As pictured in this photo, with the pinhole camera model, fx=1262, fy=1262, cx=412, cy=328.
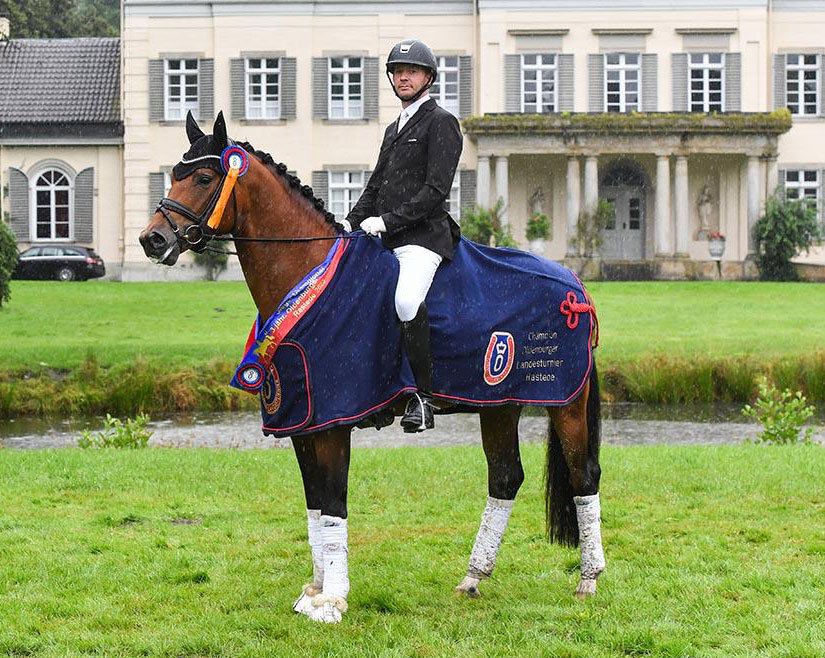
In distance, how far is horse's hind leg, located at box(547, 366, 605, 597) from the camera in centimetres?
619

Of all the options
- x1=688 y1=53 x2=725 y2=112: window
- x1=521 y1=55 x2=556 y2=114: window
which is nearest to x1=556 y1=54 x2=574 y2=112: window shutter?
x1=521 y1=55 x2=556 y2=114: window

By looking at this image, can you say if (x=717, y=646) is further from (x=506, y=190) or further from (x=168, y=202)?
(x=506, y=190)

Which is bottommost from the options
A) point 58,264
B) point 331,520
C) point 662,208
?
point 331,520

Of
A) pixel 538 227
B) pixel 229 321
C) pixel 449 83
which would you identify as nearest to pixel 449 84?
pixel 449 83

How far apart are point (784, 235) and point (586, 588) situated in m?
28.4

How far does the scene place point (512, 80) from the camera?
34.7m

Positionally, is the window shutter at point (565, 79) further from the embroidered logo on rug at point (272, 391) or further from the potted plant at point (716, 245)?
the embroidered logo on rug at point (272, 391)

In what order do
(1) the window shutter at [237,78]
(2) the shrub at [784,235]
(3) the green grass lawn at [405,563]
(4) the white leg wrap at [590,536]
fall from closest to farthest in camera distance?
(3) the green grass lawn at [405,563] → (4) the white leg wrap at [590,536] → (2) the shrub at [784,235] → (1) the window shutter at [237,78]

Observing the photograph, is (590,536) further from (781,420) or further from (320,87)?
(320,87)

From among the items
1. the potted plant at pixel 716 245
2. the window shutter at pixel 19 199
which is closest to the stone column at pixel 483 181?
the potted plant at pixel 716 245

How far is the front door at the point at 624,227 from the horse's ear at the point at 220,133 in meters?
31.4

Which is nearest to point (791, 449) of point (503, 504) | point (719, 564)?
point (719, 564)

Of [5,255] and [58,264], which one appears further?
[58,264]

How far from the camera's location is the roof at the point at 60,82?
36.1m
